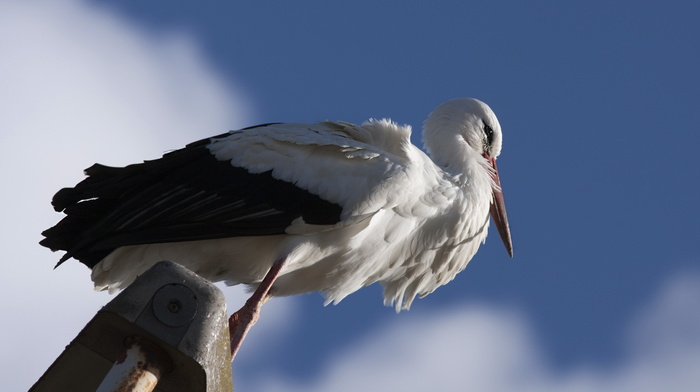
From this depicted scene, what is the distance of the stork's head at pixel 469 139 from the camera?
24.6 feet

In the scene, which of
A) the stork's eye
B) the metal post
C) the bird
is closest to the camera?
the metal post

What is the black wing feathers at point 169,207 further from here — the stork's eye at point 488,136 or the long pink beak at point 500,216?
the stork's eye at point 488,136

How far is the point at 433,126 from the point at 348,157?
5.16 feet

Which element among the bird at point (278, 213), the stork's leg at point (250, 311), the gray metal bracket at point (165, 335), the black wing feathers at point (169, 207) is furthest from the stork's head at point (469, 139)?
the gray metal bracket at point (165, 335)

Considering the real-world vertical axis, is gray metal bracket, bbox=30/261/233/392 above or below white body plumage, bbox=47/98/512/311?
above

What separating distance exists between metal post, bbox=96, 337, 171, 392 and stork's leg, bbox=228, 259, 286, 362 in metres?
2.97

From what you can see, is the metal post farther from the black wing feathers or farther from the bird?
the black wing feathers

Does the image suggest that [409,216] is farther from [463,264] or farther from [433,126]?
[433,126]

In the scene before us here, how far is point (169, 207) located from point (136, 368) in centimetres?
334

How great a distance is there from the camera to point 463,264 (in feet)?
23.5

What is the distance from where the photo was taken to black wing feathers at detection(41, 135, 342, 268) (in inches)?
Result: 248

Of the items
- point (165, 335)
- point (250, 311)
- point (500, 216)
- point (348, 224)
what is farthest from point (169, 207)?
point (165, 335)

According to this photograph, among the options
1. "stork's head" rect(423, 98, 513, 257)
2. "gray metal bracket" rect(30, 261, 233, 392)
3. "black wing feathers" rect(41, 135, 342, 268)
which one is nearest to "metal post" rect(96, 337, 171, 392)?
"gray metal bracket" rect(30, 261, 233, 392)

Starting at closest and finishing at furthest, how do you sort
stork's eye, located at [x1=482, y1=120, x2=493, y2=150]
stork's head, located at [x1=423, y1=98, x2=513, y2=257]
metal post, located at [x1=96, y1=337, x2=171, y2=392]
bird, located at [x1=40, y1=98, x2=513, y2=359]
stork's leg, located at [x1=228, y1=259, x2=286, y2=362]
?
metal post, located at [x1=96, y1=337, x2=171, y2=392], stork's leg, located at [x1=228, y1=259, x2=286, y2=362], bird, located at [x1=40, y1=98, x2=513, y2=359], stork's head, located at [x1=423, y1=98, x2=513, y2=257], stork's eye, located at [x1=482, y1=120, x2=493, y2=150]
